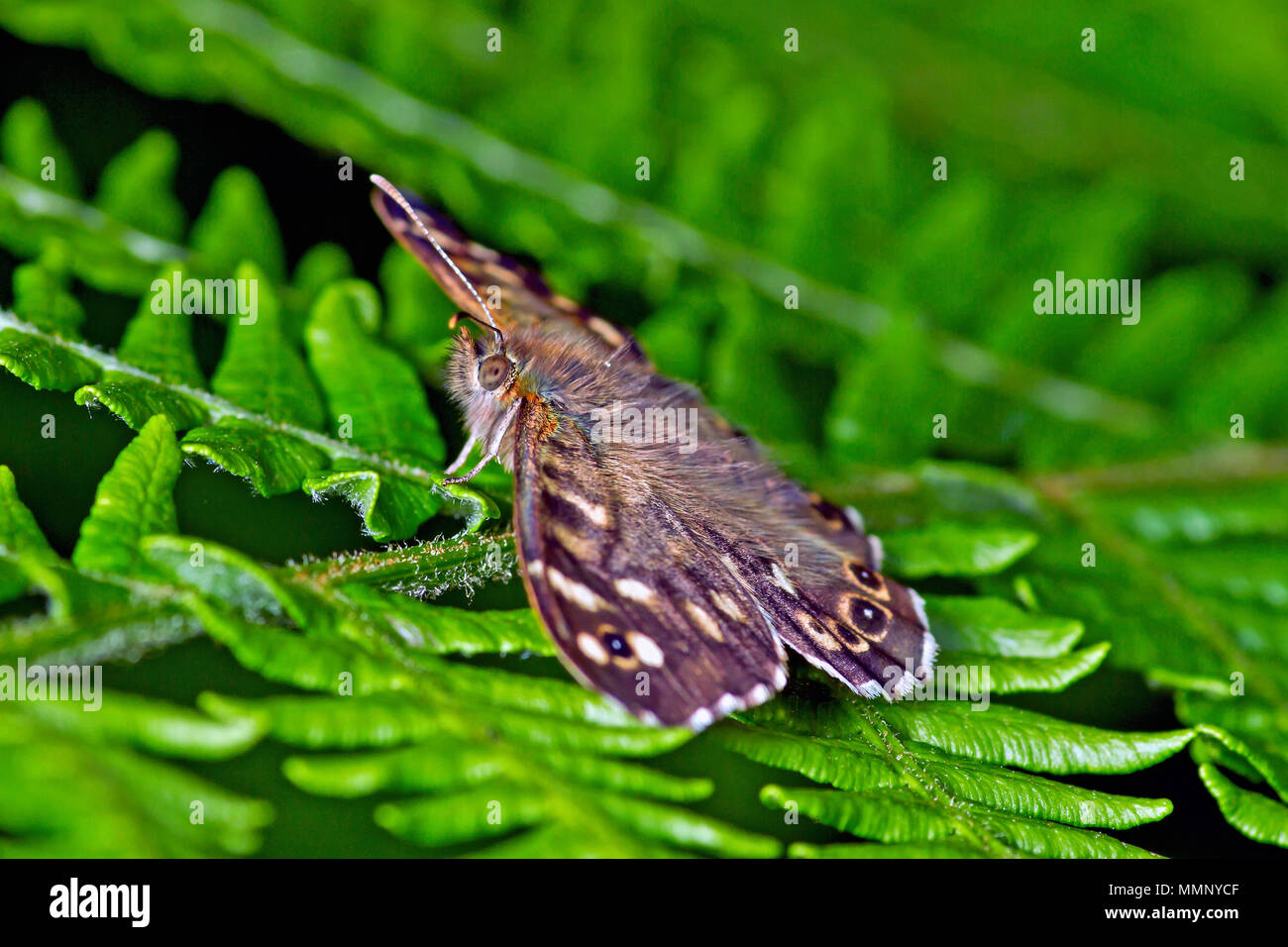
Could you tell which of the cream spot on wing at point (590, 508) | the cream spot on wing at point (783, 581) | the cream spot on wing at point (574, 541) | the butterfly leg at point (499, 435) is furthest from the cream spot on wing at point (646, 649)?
the butterfly leg at point (499, 435)

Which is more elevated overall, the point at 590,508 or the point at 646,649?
the point at 590,508

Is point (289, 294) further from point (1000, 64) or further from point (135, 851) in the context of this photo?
point (1000, 64)

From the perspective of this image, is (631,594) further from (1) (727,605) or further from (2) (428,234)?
(2) (428,234)

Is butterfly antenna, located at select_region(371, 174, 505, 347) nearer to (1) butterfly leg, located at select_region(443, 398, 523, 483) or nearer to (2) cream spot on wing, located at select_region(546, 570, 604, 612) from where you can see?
(1) butterfly leg, located at select_region(443, 398, 523, 483)

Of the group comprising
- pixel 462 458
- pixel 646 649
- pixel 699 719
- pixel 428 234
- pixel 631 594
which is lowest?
pixel 699 719

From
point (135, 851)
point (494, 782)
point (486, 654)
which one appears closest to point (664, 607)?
point (494, 782)

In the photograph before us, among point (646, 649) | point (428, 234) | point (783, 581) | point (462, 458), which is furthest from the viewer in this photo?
point (428, 234)

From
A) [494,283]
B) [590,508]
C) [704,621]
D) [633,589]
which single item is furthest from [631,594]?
[494,283]
